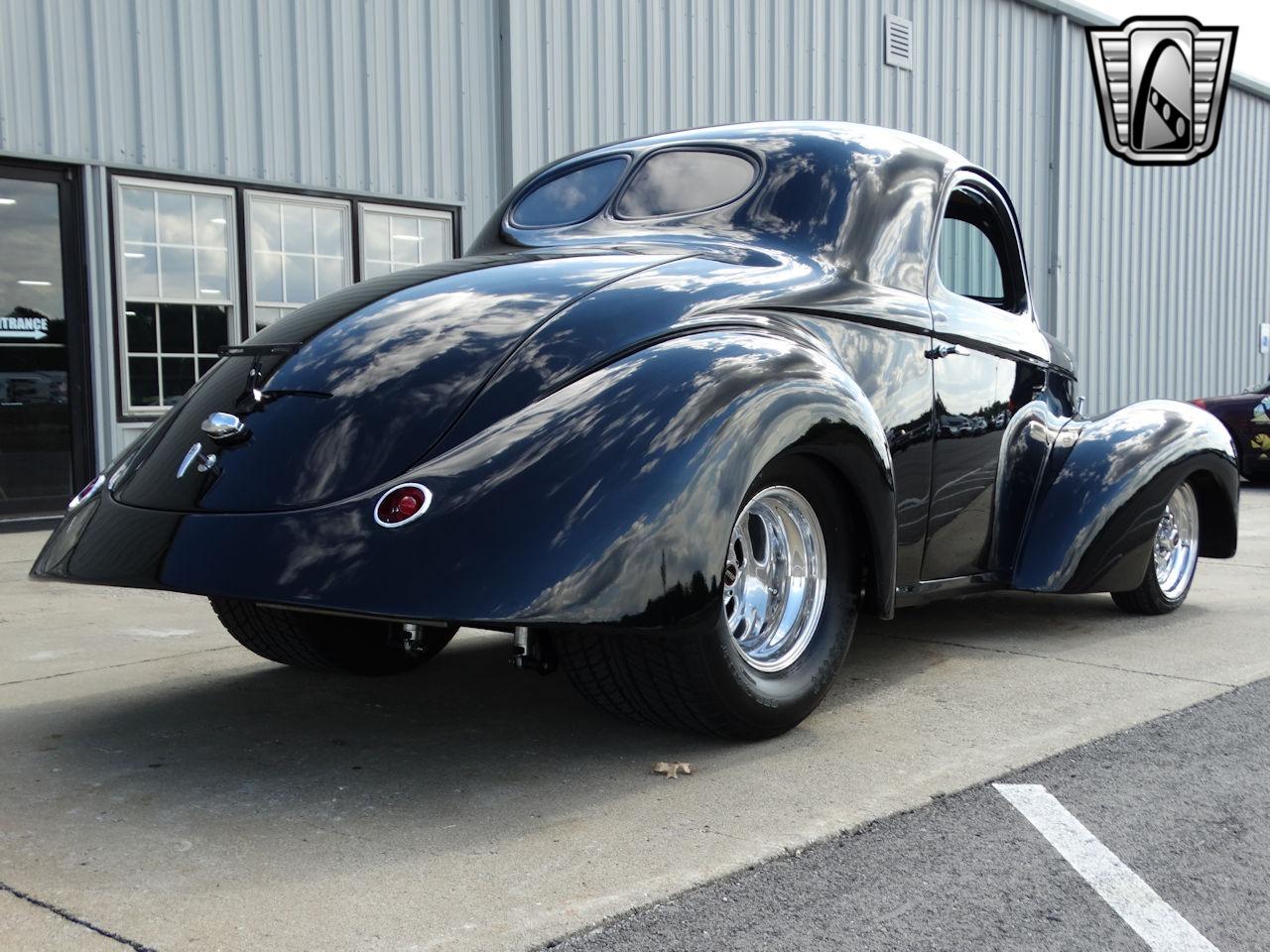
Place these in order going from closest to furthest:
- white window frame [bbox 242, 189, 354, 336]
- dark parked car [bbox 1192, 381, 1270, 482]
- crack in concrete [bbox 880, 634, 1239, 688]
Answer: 1. crack in concrete [bbox 880, 634, 1239, 688]
2. white window frame [bbox 242, 189, 354, 336]
3. dark parked car [bbox 1192, 381, 1270, 482]

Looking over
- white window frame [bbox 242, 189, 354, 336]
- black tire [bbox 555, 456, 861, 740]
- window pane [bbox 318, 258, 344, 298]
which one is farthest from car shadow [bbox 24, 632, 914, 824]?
window pane [bbox 318, 258, 344, 298]

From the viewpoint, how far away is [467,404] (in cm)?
308

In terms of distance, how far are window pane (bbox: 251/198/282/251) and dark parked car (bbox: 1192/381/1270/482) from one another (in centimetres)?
890

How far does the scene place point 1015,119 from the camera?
686 inches

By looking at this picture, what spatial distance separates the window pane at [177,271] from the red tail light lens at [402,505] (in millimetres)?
7464

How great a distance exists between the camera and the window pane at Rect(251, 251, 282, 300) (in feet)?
33.3

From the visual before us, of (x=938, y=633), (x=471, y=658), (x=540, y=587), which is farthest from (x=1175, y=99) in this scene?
(x=540, y=587)

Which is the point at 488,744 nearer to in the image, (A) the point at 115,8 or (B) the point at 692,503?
(B) the point at 692,503

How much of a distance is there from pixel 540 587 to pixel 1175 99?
57.1ft

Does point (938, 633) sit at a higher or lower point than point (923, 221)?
lower

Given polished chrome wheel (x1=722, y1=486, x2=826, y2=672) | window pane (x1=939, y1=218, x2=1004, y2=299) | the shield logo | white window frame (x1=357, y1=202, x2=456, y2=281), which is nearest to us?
polished chrome wheel (x1=722, y1=486, x2=826, y2=672)

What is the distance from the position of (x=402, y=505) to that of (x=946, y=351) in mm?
2181

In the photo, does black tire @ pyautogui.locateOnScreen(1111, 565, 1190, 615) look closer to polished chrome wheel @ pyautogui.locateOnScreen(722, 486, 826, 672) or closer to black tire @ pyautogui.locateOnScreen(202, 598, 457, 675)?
polished chrome wheel @ pyautogui.locateOnScreen(722, 486, 826, 672)

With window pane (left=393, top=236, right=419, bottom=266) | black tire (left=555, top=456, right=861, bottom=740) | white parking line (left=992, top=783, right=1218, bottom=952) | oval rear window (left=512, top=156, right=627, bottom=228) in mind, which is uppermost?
oval rear window (left=512, top=156, right=627, bottom=228)
